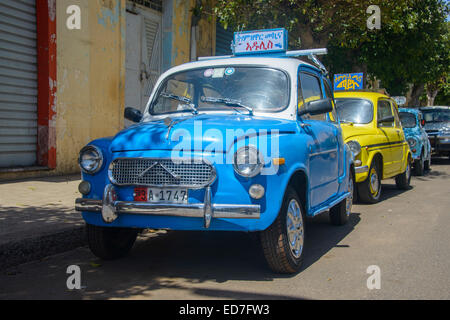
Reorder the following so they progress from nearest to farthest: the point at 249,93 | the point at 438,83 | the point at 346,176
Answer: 1. the point at 249,93
2. the point at 346,176
3. the point at 438,83

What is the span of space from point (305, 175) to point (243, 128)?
2.82 ft

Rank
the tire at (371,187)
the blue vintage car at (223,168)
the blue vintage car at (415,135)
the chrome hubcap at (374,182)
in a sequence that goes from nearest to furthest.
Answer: the blue vintage car at (223,168)
the tire at (371,187)
the chrome hubcap at (374,182)
the blue vintage car at (415,135)

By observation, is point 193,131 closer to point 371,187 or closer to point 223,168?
point 223,168

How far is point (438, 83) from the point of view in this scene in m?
41.7

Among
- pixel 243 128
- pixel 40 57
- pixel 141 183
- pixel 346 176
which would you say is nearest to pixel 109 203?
pixel 141 183

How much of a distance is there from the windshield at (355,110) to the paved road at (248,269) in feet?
9.25

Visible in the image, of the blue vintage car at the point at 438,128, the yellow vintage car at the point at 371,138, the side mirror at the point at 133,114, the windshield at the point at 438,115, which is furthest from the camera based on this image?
the windshield at the point at 438,115

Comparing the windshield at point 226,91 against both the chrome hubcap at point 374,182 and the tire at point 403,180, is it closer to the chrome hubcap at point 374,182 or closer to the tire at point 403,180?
the chrome hubcap at point 374,182

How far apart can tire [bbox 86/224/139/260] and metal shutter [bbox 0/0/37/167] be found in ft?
17.2

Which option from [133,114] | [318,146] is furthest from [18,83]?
[318,146]

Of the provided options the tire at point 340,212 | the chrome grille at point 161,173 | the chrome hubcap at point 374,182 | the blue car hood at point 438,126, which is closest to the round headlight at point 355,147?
the chrome hubcap at point 374,182

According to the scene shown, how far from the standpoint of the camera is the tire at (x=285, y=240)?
460 cm

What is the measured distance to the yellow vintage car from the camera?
28.8 ft

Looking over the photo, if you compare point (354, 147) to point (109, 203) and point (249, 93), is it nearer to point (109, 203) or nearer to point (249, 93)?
point (249, 93)
